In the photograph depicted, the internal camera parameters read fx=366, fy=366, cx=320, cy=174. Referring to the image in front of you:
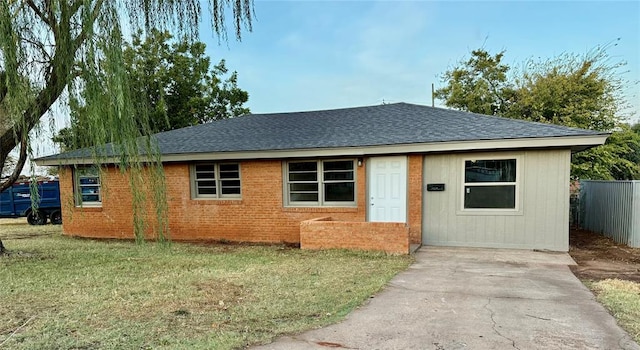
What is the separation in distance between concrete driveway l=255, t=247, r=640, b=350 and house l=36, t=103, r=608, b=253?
1998 millimetres

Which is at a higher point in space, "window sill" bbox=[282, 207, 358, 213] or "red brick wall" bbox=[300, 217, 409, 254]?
"window sill" bbox=[282, 207, 358, 213]

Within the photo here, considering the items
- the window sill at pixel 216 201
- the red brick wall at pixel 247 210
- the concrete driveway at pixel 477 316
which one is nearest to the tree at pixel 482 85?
the red brick wall at pixel 247 210

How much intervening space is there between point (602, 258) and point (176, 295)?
775 centimetres

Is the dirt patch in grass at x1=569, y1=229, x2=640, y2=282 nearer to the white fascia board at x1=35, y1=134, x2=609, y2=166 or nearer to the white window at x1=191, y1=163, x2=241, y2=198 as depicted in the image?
the white fascia board at x1=35, y1=134, x2=609, y2=166

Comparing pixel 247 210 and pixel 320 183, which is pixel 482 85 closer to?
pixel 320 183

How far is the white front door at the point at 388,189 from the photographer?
27.8ft

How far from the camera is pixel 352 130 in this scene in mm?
9641

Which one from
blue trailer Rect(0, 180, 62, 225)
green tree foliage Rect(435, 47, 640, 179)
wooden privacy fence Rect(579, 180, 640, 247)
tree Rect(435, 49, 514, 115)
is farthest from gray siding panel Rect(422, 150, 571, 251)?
blue trailer Rect(0, 180, 62, 225)

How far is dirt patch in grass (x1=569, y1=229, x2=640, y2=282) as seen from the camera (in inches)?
229

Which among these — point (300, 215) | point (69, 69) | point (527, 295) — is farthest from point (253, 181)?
point (527, 295)

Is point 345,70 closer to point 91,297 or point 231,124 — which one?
point 231,124

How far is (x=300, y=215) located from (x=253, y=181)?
1.52 m

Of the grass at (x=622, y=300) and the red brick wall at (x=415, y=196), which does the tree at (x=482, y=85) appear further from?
the grass at (x=622, y=300)

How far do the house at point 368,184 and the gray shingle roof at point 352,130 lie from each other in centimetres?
4
